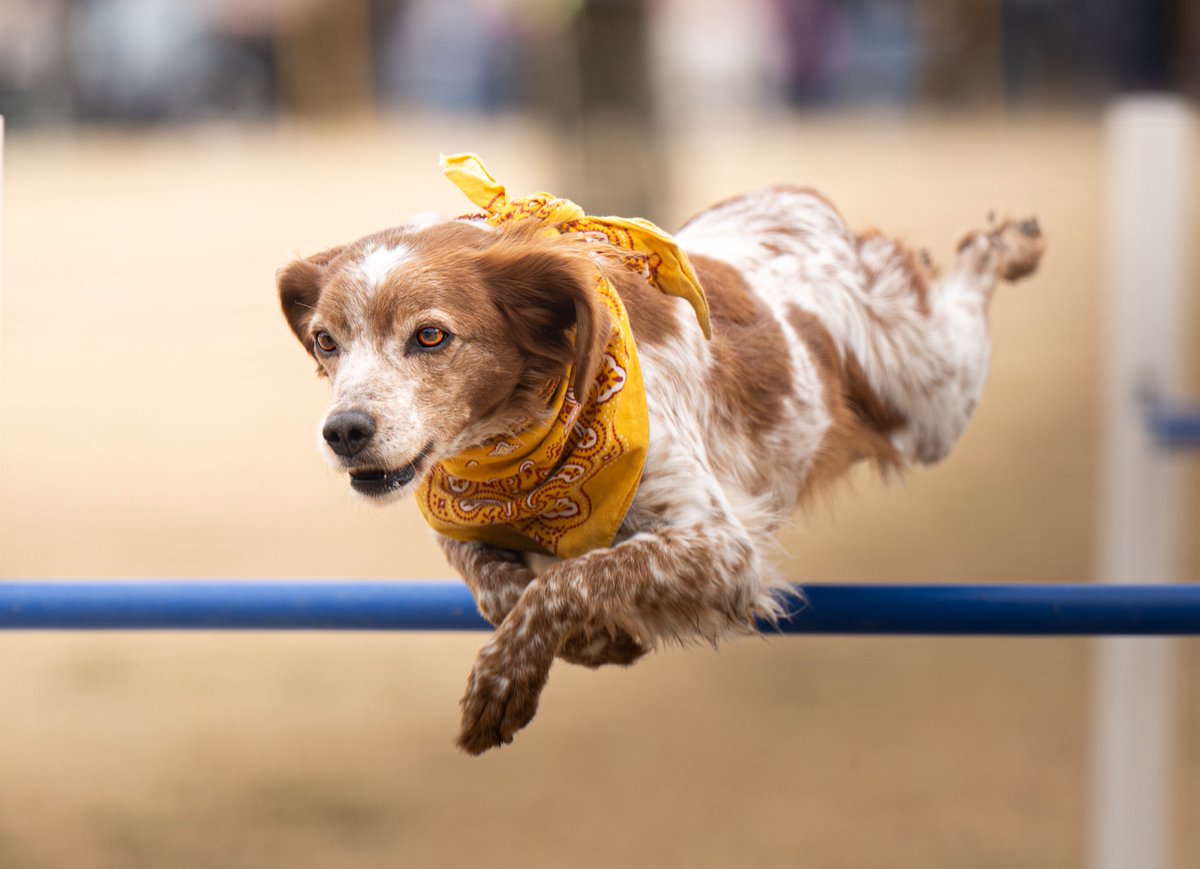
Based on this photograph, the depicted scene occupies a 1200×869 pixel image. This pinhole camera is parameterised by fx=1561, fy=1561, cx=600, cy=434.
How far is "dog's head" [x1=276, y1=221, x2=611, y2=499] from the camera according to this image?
6.45ft

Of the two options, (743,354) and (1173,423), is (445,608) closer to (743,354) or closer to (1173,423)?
(743,354)

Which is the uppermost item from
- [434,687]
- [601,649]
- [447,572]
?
[601,649]

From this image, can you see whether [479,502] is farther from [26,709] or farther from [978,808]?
[26,709]

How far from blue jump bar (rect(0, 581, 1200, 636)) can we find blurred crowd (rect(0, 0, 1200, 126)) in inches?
617

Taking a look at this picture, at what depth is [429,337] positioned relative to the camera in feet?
6.55

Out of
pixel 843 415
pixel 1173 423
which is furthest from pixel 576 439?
pixel 1173 423

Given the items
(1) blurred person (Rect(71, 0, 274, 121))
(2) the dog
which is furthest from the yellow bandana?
(1) blurred person (Rect(71, 0, 274, 121))

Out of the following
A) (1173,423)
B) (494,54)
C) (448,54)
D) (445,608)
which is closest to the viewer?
(445,608)

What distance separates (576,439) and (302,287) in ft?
1.39

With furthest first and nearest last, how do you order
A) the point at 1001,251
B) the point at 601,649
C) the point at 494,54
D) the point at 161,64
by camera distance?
the point at 494,54 → the point at 161,64 → the point at 1001,251 → the point at 601,649

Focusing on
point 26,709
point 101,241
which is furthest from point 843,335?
point 101,241

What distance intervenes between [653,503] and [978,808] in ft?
10.7

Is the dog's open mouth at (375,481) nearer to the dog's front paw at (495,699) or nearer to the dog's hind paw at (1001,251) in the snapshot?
the dog's front paw at (495,699)

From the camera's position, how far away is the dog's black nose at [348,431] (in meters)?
1.91
